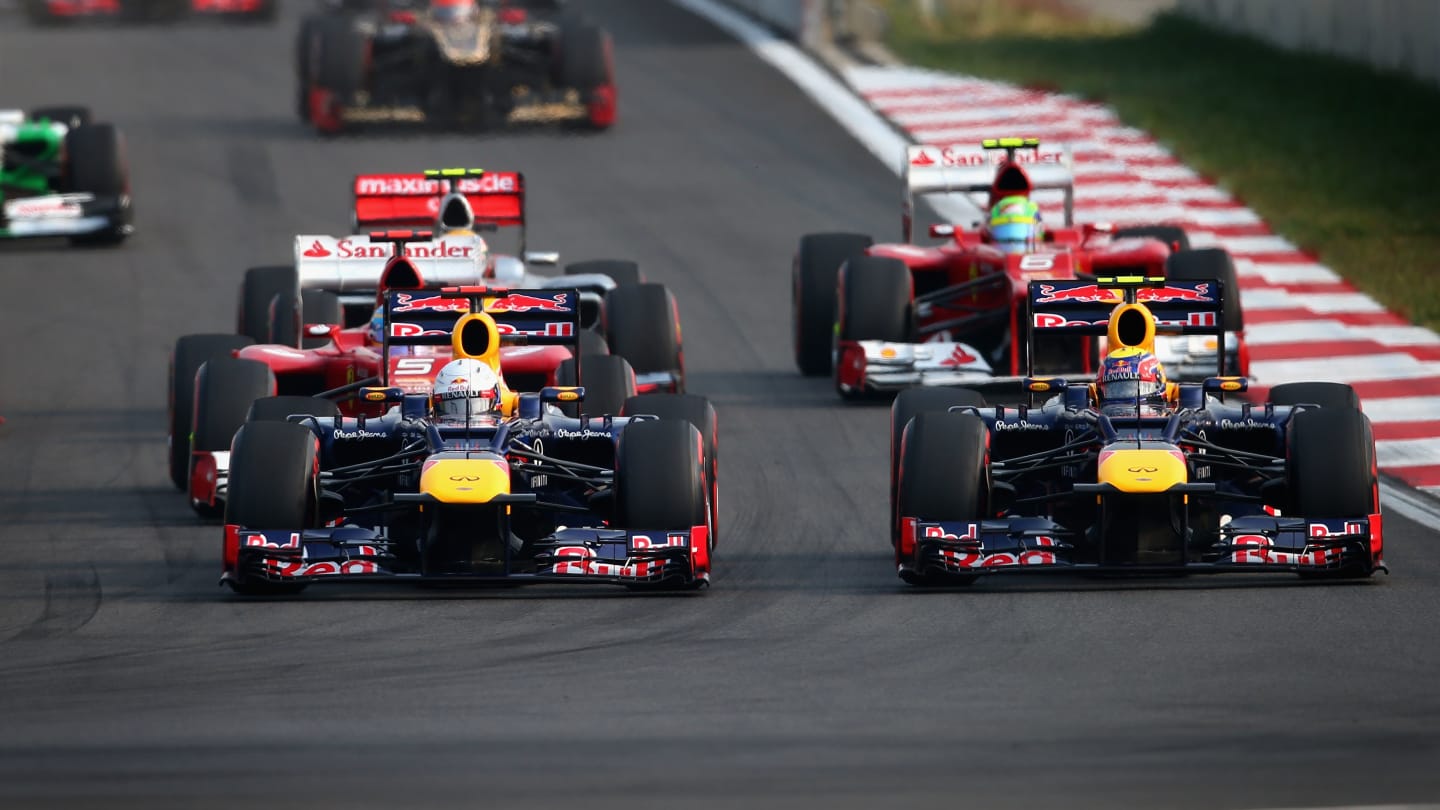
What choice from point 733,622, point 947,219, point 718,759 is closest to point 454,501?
point 733,622

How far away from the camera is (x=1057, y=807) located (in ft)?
33.3

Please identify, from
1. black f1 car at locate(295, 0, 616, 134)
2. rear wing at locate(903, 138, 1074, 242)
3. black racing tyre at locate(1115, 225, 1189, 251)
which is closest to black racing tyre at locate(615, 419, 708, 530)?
rear wing at locate(903, 138, 1074, 242)

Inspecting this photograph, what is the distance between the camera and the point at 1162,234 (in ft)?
73.3

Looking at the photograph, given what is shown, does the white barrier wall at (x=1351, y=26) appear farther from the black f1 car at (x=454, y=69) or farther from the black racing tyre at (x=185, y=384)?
the black racing tyre at (x=185, y=384)

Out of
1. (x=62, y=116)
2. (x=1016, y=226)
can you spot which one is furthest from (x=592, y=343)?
(x=62, y=116)

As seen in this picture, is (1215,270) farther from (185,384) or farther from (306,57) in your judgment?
(306,57)

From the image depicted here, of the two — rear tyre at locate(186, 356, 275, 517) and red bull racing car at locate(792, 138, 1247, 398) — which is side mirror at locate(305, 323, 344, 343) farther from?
red bull racing car at locate(792, 138, 1247, 398)

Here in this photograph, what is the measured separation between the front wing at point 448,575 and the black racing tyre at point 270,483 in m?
0.07

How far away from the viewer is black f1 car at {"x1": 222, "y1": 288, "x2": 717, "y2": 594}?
46.5ft

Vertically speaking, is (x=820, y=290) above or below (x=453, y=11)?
below

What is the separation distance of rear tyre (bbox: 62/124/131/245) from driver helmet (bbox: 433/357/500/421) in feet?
43.6

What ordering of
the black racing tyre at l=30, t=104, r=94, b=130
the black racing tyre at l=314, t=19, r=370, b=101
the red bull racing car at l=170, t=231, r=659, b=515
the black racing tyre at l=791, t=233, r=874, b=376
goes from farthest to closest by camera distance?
1. the black racing tyre at l=314, t=19, r=370, b=101
2. the black racing tyre at l=30, t=104, r=94, b=130
3. the black racing tyre at l=791, t=233, r=874, b=376
4. the red bull racing car at l=170, t=231, r=659, b=515

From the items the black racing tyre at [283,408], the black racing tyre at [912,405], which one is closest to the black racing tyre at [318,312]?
the black racing tyre at [283,408]

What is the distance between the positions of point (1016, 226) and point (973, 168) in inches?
59.4
